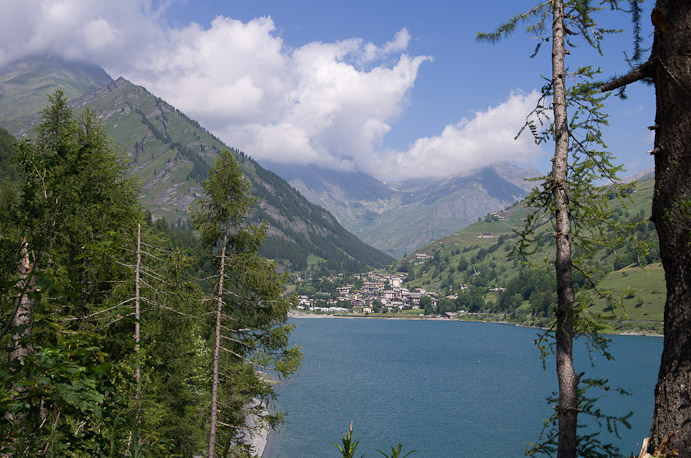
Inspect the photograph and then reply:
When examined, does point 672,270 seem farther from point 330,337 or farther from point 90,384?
point 330,337

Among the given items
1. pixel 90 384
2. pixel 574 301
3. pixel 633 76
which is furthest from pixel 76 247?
pixel 633 76

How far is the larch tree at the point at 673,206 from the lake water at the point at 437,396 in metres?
18.6

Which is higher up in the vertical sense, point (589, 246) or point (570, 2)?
point (570, 2)

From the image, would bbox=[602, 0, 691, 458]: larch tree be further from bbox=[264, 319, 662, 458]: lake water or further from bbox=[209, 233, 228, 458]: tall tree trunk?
bbox=[264, 319, 662, 458]: lake water

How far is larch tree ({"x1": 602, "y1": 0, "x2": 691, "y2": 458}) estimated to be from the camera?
4098 mm

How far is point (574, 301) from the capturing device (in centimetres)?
712

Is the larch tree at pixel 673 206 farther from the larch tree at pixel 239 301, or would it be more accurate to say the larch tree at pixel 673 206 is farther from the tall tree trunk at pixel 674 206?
the larch tree at pixel 239 301

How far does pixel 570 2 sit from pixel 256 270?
11491mm

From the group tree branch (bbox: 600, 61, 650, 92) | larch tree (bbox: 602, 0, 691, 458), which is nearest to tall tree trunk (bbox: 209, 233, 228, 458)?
tree branch (bbox: 600, 61, 650, 92)

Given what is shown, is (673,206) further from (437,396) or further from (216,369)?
(437,396)

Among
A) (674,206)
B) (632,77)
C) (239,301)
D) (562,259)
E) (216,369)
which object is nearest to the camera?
(674,206)

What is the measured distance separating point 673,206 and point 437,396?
216ft

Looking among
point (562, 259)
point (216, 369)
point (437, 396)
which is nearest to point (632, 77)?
point (562, 259)

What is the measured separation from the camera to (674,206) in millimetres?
4180
